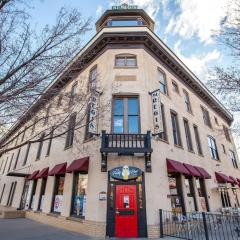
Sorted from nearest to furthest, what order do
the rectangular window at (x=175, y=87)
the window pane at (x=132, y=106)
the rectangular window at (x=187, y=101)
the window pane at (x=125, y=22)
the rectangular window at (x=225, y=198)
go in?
the window pane at (x=132, y=106) < the window pane at (x=125, y=22) < the rectangular window at (x=175, y=87) < the rectangular window at (x=225, y=198) < the rectangular window at (x=187, y=101)

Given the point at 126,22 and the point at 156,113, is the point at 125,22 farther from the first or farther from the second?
the point at 156,113

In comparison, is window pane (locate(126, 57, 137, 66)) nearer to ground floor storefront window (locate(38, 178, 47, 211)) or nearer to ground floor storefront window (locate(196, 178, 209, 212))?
ground floor storefront window (locate(196, 178, 209, 212))

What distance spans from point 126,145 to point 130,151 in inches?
18.9

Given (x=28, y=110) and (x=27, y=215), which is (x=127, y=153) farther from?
(x=27, y=215)

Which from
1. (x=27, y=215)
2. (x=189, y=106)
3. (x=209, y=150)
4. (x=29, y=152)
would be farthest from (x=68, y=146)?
(x=209, y=150)

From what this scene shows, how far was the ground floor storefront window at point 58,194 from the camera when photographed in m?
13.0

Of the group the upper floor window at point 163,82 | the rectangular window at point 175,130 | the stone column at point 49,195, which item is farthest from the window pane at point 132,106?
the stone column at point 49,195

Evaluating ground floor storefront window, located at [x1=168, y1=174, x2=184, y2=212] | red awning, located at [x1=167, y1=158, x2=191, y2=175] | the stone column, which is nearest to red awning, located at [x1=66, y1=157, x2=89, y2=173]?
the stone column

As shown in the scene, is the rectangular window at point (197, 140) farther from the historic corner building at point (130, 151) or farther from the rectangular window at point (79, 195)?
the rectangular window at point (79, 195)

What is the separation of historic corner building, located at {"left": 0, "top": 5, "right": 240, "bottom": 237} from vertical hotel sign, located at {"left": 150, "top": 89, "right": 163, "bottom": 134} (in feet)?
0.21

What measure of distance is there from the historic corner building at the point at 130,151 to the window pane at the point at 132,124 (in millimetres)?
67

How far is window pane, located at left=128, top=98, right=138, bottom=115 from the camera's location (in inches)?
475

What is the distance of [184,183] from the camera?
12531 mm

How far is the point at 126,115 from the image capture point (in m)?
12.0
